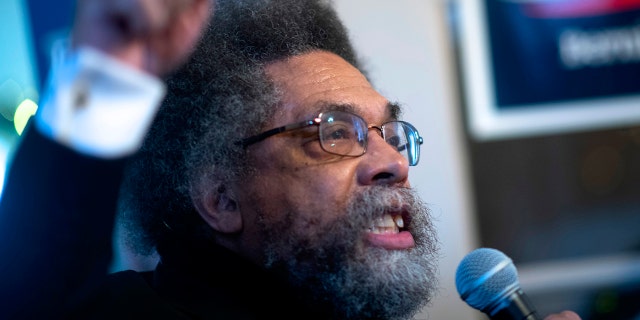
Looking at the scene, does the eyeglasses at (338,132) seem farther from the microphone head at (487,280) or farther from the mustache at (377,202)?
the microphone head at (487,280)

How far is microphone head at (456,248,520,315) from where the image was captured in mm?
1514

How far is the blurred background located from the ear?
1708 millimetres

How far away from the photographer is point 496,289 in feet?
4.96

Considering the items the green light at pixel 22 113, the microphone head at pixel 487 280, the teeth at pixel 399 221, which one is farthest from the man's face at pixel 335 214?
the green light at pixel 22 113

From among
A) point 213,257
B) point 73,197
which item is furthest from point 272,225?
point 73,197

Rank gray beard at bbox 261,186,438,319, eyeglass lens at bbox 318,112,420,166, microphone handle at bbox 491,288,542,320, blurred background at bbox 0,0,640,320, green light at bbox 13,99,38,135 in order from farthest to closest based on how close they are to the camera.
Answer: blurred background at bbox 0,0,640,320, green light at bbox 13,99,38,135, eyeglass lens at bbox 318,112,420,166, gray beard at bbox 261,186,438,319, microphone handle at bbox 491,288,542,320

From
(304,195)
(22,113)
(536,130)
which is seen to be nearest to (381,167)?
(304,195)

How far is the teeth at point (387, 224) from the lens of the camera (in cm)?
164

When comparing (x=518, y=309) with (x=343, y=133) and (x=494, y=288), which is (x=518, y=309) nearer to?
(x=494, y=288)

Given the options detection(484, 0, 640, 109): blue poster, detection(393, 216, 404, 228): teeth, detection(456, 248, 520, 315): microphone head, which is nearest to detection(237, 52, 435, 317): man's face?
detection(393, 216, 404, 228): teeth

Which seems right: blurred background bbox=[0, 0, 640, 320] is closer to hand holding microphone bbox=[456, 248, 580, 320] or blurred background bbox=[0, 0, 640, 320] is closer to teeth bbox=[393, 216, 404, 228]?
teeth bbox=[393, 216, 404, 228]

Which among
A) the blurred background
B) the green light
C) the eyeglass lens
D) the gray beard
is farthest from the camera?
the blurred background

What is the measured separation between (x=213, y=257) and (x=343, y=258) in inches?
12.3

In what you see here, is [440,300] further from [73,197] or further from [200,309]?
[73,197]
